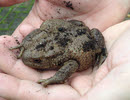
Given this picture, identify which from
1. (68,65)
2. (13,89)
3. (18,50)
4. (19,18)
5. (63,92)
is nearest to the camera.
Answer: (13,89)

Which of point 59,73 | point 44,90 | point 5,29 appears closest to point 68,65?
point 59,73

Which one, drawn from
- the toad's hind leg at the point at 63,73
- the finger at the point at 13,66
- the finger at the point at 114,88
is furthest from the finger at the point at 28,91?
the finger at the point at 114,88

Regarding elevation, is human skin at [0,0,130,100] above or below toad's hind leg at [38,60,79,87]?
above

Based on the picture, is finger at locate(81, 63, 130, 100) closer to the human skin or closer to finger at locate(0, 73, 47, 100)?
the human skin

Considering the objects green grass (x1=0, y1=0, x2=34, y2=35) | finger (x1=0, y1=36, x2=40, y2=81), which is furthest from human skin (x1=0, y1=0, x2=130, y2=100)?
green grass (x1=0, y1=0, x2=34, y2=35)

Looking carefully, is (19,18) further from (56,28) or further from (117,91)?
(117,91)

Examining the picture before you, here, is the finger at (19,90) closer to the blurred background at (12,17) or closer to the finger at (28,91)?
the finger at (28,91)

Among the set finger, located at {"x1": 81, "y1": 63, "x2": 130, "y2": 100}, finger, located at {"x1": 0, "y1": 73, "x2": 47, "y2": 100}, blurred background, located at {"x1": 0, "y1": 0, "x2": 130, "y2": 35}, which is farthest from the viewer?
blurred background, located at {"x1": 0, "y1": 0, "x2": 130, "y2": 35}

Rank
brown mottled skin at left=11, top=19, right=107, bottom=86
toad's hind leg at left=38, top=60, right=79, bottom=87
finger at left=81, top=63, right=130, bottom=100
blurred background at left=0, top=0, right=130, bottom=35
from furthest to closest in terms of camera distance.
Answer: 1. blurred background at left=0, top=0, right=130, bottom=35
2. brown mottled skin at left=11, top=19, right=107, bottom=86
3. toad's hind leg at left=38, top=60, right=79, bottom=87
4. finger at left=81, top=63, right=130, bottom=100
